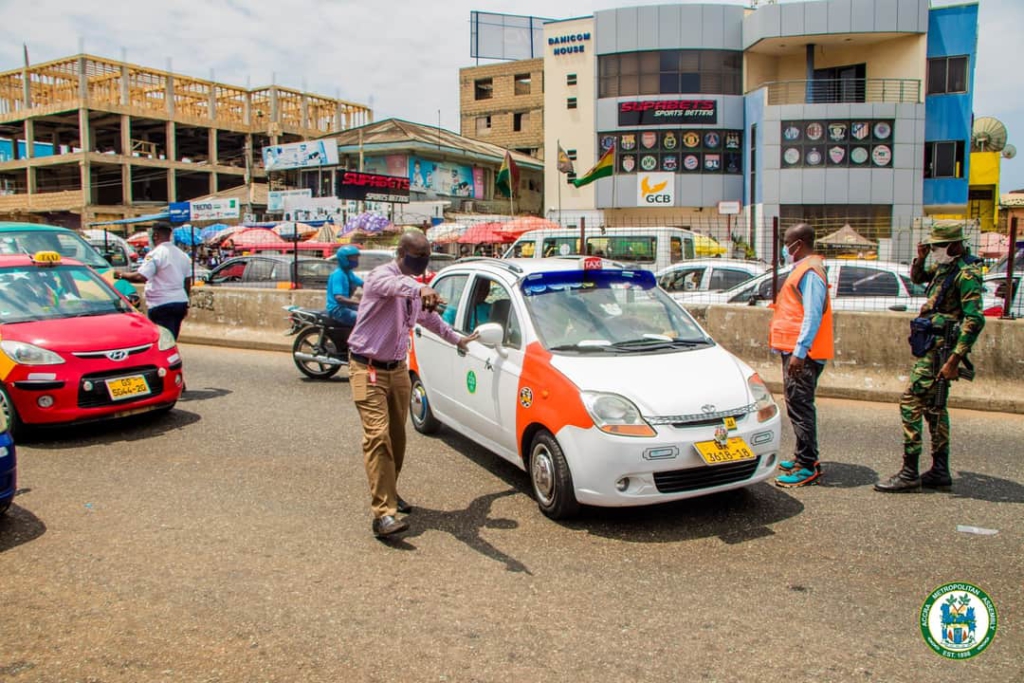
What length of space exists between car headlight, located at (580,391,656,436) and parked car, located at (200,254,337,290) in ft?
34.0

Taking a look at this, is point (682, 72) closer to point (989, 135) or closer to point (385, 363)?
point (989, 135)

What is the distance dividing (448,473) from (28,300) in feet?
14.5

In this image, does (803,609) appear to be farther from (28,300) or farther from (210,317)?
(210,317)

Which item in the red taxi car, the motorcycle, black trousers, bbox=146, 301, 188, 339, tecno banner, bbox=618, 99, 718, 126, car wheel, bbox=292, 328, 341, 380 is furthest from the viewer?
tecno banner, bbox=618, 99, 718, 126

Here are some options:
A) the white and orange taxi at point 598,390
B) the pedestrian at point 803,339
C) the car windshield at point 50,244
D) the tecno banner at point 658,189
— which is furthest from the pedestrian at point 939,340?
the tecno banner at point 658,189

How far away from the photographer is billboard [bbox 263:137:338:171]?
1778 inches

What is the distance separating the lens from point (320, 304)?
1258 centimetres

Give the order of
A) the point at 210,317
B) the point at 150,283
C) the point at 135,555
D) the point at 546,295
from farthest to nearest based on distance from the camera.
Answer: the point at 210,317
the point at 150,283
the point at 546,295
the point at 135,555

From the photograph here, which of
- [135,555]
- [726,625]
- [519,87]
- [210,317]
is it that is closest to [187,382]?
[210,317]

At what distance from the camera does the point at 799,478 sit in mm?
5598

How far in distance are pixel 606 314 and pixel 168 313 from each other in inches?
218

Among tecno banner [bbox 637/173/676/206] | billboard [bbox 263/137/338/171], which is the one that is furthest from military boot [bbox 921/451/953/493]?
billboard [bbox 263/137/338/171]

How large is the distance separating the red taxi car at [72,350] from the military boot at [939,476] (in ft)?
20.8

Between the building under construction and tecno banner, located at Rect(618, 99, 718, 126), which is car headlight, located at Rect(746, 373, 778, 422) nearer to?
tecno banner, located at Rect(618, 99, 718, 126)
